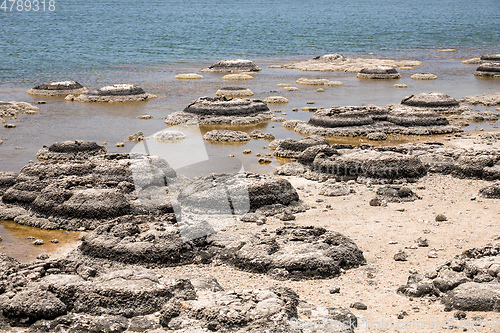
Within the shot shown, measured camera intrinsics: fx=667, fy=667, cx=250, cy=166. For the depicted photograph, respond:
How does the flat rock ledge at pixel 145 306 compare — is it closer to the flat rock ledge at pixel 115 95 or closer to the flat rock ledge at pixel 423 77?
the flat rock ledge at pixel 115 95

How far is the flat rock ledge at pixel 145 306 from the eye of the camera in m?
6.93

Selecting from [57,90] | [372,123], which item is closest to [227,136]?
[372,123]

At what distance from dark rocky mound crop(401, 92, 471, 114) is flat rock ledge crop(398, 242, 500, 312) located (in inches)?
579

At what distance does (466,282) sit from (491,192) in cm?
480

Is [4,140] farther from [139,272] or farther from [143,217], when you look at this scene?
A: [139,272]

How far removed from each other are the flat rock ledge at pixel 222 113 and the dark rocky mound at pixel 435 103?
502 centimetres

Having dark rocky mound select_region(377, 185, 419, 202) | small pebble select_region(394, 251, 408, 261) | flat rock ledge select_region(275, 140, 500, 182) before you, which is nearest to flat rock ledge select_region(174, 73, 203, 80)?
flat rock ledge select_region(275, 140, 500, 182)

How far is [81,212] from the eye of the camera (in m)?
11.3

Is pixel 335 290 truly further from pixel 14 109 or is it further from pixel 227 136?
pixel 14 109

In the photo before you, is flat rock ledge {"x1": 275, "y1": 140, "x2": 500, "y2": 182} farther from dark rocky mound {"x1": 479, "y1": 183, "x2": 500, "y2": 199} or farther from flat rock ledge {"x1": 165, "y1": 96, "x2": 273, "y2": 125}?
flat rock ledge {"x1": 165, "y1": 96, "x2": 273, "y2": 125}

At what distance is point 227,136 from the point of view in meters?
18.8

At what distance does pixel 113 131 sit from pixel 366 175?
9582 millimetres

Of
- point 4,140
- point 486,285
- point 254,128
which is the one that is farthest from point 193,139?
Answer: point 486,285

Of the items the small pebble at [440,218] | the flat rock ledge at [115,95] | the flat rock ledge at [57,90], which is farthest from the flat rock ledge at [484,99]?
the flat rock ledge at [57,90]
